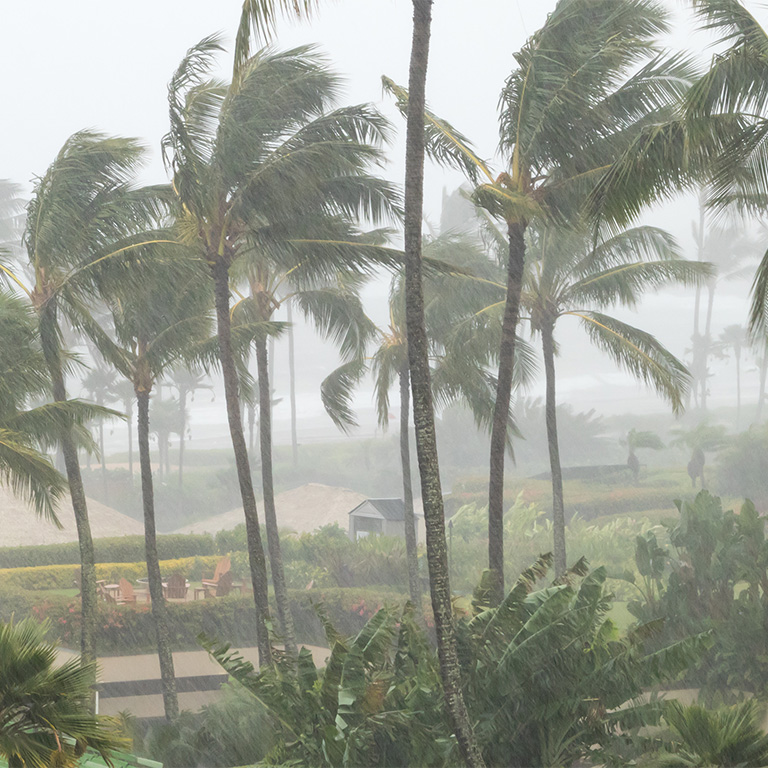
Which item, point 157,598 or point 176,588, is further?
point 176,588

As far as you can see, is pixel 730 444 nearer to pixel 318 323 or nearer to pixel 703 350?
pixel 703 350

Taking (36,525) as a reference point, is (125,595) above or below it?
below

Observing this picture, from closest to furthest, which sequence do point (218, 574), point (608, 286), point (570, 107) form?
point (570, 107) < point (608, 286) < point (218, 574)

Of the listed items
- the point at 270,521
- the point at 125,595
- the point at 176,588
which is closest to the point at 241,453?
the point at 270,521

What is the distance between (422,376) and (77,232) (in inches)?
296

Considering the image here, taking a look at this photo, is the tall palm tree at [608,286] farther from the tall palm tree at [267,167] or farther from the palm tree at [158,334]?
the palm tree at [158,334]

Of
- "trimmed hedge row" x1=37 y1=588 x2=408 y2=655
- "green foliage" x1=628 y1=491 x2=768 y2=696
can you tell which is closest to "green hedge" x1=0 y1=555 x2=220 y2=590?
"trimmed hedge row" x1=37 y1=588 x2=408 y2=655

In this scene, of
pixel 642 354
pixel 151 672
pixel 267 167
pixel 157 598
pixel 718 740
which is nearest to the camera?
pixel 718 740

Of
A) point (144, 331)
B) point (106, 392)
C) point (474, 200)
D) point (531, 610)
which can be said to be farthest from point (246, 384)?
point (106, 392)

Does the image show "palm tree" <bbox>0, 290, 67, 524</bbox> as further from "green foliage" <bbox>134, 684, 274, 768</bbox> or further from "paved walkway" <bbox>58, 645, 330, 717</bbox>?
"paved walkway" <bbox>58, 645, 330, 717</bbox>

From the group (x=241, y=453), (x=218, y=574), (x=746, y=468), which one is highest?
(x=241, y=453)

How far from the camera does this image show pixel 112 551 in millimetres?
28562

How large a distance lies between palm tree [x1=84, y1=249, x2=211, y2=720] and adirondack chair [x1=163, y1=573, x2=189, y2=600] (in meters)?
5.91

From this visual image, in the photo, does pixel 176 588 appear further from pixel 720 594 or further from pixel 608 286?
pixel 720 594
